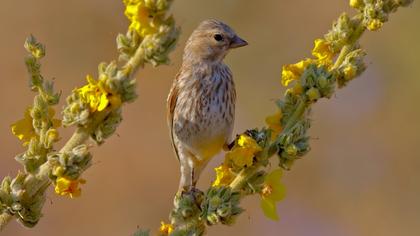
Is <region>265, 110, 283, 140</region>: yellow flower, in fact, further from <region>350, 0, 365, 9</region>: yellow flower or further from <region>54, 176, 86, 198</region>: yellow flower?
<region>54, 176, 86, 198</region>: yellow flower

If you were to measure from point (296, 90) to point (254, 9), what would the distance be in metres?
8.36

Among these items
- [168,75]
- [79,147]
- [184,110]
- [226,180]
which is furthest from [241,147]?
[168,75]

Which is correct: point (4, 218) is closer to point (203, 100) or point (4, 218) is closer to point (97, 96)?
point (97, 96)

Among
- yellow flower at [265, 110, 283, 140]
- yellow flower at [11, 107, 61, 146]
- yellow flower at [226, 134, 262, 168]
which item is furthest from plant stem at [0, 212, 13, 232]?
yellow flower at [265, 110, 283, 140]

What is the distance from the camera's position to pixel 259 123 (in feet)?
28.6

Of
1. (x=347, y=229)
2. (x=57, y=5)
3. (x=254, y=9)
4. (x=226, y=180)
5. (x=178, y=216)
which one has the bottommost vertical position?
(x=178, y=216)

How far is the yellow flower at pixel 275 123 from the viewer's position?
250cm

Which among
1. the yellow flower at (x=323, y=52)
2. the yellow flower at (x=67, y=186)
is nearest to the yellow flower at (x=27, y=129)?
the yellow flower at (x=67, y=186)

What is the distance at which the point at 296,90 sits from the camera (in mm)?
2484

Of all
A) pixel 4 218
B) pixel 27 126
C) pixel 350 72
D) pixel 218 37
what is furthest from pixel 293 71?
pixel 218 37

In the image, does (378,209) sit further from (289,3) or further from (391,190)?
(289,3)

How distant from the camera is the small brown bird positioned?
452 centimetres

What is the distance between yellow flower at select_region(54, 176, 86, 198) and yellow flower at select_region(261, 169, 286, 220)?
58 centimetres

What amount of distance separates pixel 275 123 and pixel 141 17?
70 centimetres
